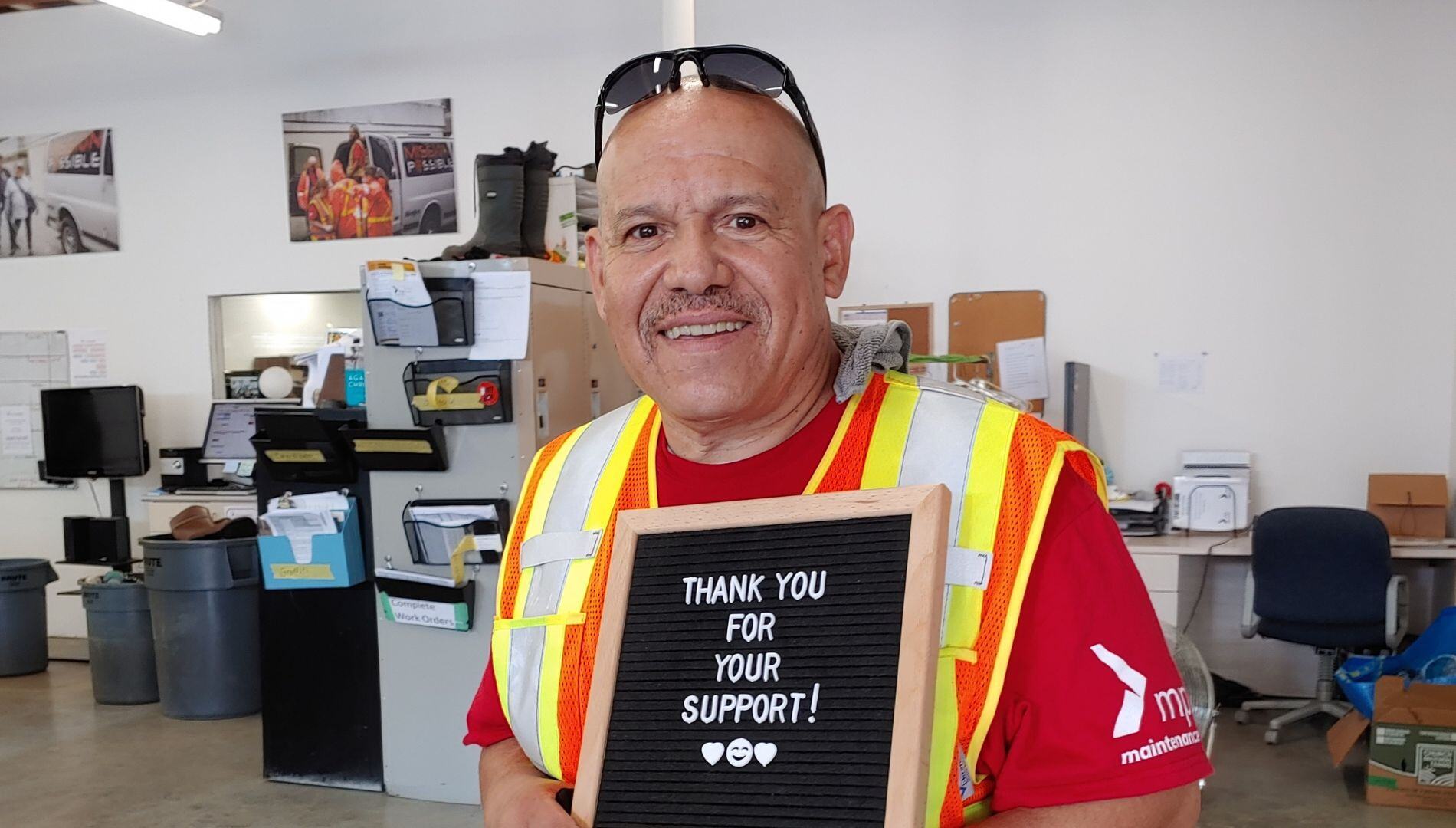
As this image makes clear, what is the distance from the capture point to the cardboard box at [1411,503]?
4.96 m

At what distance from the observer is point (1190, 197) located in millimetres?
5438

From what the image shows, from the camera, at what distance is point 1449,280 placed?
516 centimetres

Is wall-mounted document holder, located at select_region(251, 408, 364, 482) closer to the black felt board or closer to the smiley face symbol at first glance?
the black felt board

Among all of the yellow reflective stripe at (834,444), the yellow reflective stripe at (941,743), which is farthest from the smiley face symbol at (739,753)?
the yellow reflective stripe at (834,444)

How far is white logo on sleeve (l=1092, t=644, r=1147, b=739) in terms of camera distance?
1.01 metres

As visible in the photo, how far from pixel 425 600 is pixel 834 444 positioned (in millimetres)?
3031

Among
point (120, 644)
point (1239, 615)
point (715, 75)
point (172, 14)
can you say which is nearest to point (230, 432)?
point (120, 644)

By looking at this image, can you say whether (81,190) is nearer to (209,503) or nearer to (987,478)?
(209,503)

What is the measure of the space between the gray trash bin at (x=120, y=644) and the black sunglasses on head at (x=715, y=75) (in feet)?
17.5

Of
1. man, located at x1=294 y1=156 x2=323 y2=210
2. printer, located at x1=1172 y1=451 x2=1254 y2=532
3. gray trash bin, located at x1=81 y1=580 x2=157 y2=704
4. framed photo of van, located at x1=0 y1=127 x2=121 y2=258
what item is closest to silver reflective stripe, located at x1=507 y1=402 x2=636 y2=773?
printer, located at x1=1172 y1=451 x2=1254 y2=532

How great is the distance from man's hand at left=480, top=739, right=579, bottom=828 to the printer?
4.57 metres

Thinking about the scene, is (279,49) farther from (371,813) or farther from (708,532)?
(708,532)

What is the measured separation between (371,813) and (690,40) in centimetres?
389

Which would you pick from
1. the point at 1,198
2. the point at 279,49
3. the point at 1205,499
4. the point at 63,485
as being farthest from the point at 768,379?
the point at 1,198
